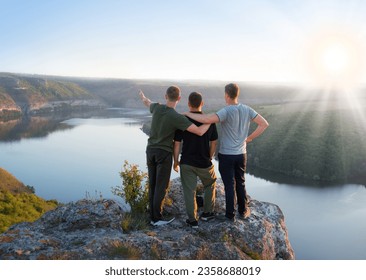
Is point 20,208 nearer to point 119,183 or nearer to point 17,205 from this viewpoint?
point 17,205

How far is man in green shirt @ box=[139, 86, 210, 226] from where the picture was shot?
303 inches

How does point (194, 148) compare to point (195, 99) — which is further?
point (194, 148)

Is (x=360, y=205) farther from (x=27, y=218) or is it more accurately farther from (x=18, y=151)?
(x=18, y=151)

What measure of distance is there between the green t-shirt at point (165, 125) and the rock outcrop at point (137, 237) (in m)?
1.98

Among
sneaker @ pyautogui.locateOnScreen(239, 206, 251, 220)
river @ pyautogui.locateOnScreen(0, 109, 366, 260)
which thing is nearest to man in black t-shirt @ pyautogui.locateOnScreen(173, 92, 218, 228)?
sneaker @ pyautogui.locateOnScreen(239, 206, 251, 220)

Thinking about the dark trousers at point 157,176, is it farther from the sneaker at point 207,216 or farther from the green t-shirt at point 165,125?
the sneaker at point 207,216

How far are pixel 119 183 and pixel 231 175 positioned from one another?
43422 millimetres

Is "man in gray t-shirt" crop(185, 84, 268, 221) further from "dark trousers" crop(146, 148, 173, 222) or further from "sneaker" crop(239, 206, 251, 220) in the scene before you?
"dark trousers" crop(146, 148, 173, 222)

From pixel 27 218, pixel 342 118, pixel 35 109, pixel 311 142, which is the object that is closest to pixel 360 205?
pixel 311 142

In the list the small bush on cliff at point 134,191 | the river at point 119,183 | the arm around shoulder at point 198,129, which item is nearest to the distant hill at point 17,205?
the river at point 119,183

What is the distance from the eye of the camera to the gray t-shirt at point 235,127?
8.03m

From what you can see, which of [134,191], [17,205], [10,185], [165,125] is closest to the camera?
[165,125]

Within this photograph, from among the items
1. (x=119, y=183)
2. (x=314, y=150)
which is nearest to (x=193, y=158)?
(x=119, y=183)

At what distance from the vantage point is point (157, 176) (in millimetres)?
8062
